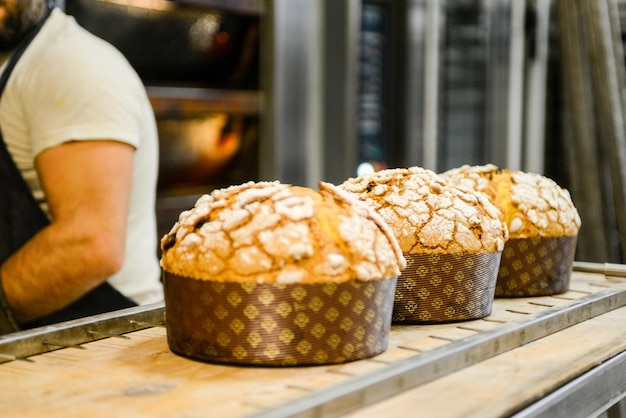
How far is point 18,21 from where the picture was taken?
211cm

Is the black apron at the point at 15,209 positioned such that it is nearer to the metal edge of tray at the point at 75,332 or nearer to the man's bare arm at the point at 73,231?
the man's bare arm at the point at 73,231

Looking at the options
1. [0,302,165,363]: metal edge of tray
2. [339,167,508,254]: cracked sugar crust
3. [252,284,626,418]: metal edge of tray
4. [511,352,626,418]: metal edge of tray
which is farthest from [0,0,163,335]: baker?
[511,352,626,418]: metal edge of tray

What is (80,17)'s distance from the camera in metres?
2.77

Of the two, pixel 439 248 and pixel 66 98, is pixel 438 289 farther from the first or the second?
pixel 66 98

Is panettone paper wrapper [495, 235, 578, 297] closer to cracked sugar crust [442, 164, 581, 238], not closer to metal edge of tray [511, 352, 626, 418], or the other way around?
cracked sugar crust [442, 164, 581, 238]

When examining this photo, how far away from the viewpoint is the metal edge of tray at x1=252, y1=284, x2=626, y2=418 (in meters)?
0.95

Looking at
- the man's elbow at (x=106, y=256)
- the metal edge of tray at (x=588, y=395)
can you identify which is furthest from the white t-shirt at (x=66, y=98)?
the metal edge of tray at (x=588, y=395)

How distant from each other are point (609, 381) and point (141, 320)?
726 mm

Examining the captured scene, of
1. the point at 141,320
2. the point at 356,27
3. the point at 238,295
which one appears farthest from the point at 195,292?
the point at 356,27

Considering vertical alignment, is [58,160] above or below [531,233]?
above

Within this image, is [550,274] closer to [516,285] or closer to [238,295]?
[516,285]

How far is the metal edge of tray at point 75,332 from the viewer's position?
47.6 inches

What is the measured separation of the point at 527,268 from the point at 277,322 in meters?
0.72

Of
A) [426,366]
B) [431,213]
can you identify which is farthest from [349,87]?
[426,366]
